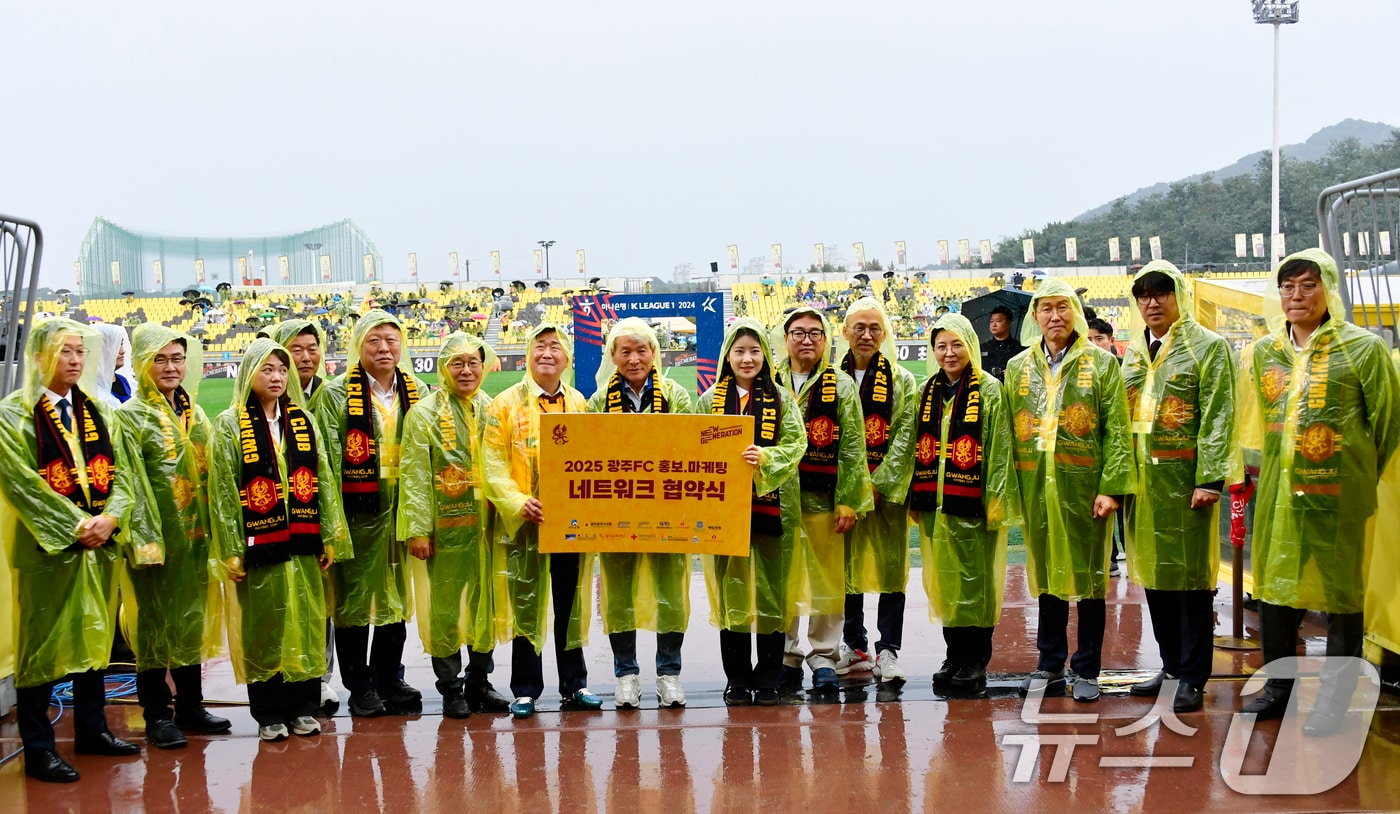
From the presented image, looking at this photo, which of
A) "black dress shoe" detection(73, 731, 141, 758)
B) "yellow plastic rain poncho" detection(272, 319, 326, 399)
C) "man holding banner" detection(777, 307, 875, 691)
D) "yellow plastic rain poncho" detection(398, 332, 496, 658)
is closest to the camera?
"black dress shoe" detection(73, 731, 141, 758)

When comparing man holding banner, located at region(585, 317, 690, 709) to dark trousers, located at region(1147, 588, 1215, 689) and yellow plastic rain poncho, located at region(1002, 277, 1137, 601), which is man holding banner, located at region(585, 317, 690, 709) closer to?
yellow plastic rain poncho, located at region(1002, 277, 1137, 601)

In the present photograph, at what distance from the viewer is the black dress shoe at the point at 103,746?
169 inches

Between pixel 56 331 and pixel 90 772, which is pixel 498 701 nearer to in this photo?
pixel 90 772

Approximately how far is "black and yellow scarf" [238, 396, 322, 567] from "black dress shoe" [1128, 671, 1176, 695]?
372cm

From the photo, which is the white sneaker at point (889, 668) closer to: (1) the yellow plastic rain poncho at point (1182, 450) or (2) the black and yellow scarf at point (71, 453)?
(1) the yellow plastic rain poncho at point (1182, 450)

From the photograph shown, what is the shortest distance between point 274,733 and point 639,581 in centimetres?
169

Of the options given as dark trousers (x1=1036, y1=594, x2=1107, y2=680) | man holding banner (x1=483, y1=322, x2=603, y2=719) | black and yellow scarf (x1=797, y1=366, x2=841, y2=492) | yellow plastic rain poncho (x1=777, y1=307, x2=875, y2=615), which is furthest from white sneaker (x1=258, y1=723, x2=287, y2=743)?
dark trousers (x1=1036, y1=594, x2=1107, y2=680)

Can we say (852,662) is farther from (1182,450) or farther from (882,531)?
(1182,450)

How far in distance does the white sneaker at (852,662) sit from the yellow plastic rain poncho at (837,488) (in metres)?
0.35

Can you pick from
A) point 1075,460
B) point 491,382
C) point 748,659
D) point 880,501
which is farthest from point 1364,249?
point 491,382

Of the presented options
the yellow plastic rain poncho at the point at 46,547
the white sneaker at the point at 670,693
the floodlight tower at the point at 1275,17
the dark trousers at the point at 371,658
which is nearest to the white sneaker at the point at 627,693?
the white sneaker at the point at 670,693

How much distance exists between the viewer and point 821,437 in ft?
16.2

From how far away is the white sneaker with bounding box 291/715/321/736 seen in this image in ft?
14.7

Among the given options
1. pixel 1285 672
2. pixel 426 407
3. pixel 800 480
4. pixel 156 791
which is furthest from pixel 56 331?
pixel 1285 672
